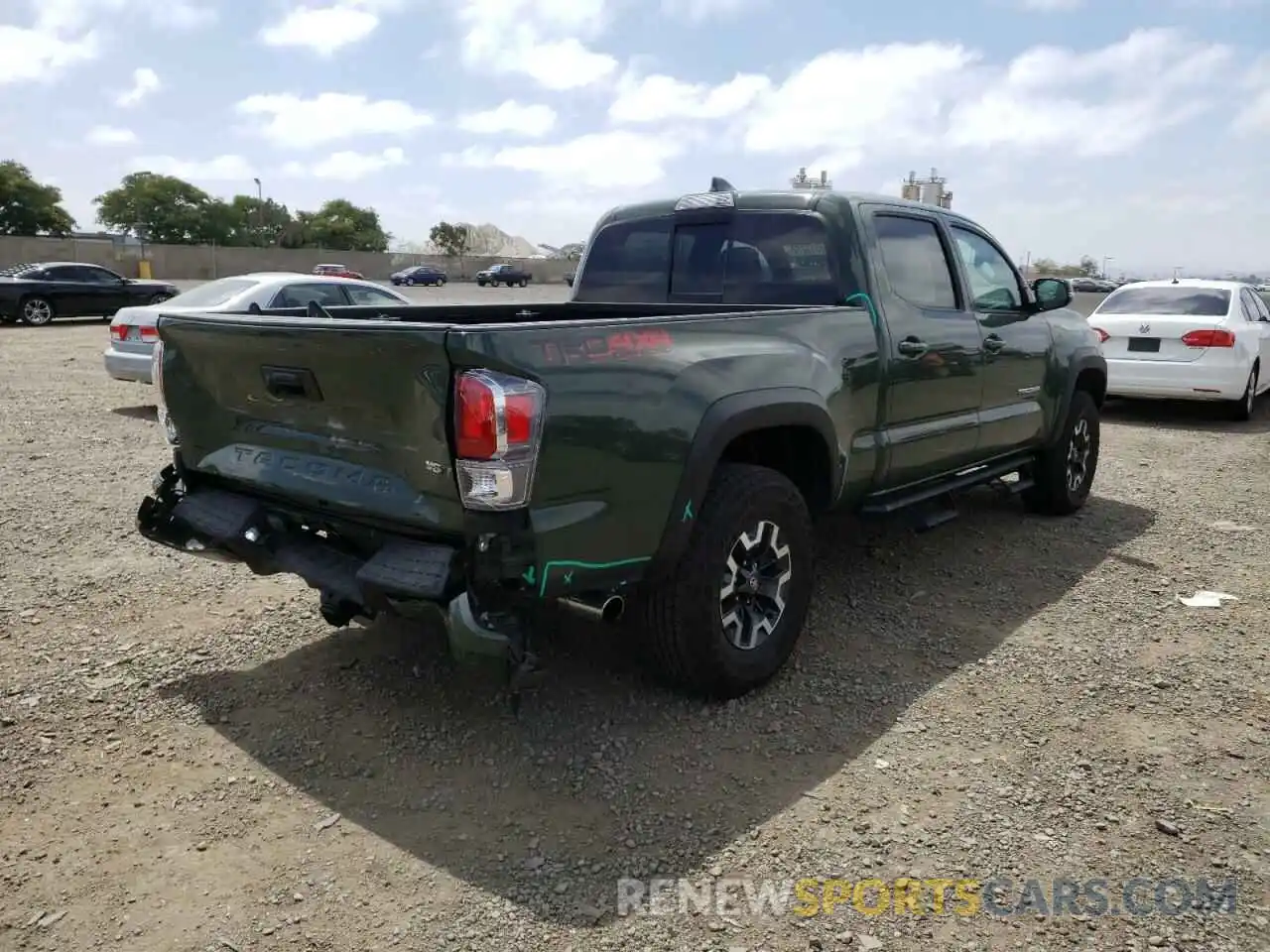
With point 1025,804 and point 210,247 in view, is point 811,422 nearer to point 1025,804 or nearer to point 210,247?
point 1025,804

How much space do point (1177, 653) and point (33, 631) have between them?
5.01 metres

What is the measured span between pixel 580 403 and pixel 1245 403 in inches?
396

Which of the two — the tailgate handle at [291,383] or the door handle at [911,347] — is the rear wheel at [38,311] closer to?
the tailgate handle at [291,383]

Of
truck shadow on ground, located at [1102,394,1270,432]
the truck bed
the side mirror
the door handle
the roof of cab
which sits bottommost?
truck shadow on ground, located at [1102,394,1270,432]

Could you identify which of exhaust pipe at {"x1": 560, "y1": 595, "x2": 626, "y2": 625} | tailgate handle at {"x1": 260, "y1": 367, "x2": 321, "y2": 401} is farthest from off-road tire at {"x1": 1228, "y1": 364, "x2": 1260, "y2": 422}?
tailgate handle at {"x1": 260, "y1": 367, "x2": 321, "y2": 401}

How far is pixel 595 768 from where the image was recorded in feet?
10.7

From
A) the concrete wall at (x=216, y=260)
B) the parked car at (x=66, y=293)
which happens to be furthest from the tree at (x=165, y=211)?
the parked car at (x=66, y=293)

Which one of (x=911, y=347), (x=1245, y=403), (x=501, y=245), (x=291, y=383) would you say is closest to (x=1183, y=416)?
(x=1245, y=403)

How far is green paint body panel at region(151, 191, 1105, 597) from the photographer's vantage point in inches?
113

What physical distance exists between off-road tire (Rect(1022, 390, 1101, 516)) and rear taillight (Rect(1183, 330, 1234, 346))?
425 centimetres

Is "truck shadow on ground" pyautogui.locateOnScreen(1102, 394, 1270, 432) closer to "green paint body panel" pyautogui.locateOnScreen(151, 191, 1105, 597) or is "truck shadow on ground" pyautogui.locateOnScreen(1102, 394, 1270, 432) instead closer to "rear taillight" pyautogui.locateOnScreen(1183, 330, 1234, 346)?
"rear taillight" pyautogui.locateOnScreen(1183, 330, 1234, 346)

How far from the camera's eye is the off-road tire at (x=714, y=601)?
3389 millimetres

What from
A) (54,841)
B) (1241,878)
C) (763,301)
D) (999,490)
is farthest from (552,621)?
(999,490)

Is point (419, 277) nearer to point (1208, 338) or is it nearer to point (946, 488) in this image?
point (1208, 338)
